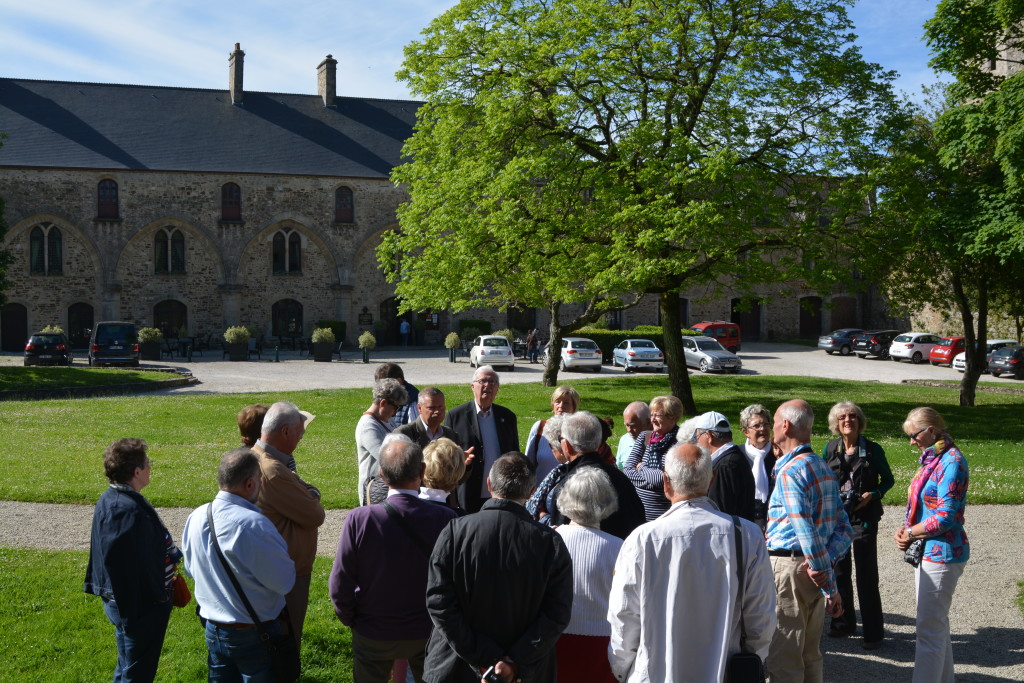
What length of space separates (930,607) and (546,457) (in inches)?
105

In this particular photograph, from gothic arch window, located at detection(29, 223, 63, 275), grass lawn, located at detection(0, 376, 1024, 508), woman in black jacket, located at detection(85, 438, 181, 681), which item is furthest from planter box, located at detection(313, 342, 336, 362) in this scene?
woman in black jacket, located at detection(85, 438, 181, 681)

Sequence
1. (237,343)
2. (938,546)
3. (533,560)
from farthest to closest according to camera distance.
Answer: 1. (237,343)
2. (938,546)
3. (533,560)

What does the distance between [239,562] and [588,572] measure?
1677mm

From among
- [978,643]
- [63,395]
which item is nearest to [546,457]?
[978,643]

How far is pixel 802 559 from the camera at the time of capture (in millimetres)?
4820

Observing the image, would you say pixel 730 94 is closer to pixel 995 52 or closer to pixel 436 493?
pixel 995 52

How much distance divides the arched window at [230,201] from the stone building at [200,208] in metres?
0.07

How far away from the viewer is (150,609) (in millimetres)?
4492

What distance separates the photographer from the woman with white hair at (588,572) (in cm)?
404

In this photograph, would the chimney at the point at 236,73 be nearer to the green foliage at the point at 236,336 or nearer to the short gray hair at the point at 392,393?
the green foliage at the point at 236,336

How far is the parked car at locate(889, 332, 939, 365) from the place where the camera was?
36.4 meters

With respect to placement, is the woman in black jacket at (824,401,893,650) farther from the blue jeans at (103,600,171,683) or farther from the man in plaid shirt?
the blue jeans at (103,600,171,683)

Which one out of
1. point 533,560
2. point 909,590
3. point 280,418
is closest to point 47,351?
point 280,418

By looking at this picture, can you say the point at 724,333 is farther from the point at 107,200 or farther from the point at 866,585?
the point at 866,585
